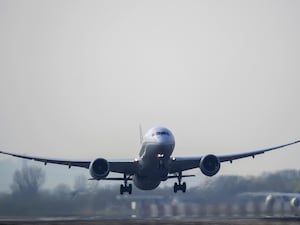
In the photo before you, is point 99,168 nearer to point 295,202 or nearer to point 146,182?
point 146,182

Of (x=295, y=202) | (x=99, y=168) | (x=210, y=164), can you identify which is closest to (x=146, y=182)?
(x=99, y=168)

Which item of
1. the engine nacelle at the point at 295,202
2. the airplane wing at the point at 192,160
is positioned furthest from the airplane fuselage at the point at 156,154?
the engine nacelle at the point at 295,202

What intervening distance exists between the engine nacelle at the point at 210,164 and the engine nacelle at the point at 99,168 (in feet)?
28.3

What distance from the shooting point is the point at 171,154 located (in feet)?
219

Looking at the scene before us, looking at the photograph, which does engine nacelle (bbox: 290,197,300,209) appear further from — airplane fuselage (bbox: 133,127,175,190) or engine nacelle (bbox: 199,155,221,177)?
airplane fuselage (bbox: 133,127,175,190)

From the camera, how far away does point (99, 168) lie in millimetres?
Result: 68750

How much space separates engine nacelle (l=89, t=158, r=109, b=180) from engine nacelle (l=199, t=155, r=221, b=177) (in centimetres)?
861

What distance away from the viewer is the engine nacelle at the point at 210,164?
228ft

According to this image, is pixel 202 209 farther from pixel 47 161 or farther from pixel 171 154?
pixel 47 161

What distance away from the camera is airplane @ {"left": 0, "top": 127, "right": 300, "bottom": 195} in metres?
65.9

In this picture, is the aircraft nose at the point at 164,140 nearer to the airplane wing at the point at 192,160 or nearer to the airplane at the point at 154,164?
the airplane at the point at 154,164

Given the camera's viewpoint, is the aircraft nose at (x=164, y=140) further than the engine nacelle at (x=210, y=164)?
No

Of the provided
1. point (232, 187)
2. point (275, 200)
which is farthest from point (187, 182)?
point (275, 200)

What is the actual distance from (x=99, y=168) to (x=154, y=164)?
545 cm
